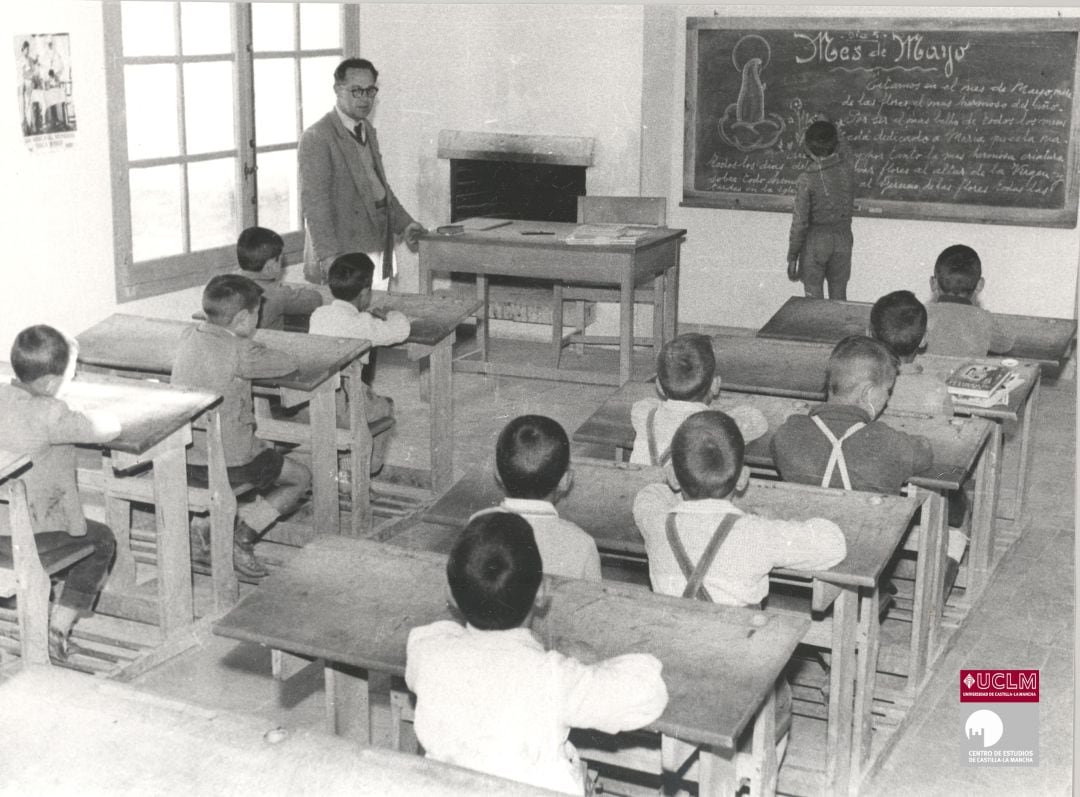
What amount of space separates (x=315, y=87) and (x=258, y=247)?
257 centimetres

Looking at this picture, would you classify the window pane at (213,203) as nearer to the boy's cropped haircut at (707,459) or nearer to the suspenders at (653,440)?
the suspenders at (653,440)

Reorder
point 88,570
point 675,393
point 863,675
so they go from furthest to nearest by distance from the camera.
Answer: point 88,570
point 675,393
point 863,675

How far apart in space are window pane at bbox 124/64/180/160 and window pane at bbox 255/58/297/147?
606mm

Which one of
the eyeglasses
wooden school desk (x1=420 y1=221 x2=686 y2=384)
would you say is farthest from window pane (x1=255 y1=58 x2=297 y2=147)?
the eyeglasses

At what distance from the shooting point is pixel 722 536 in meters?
2.47

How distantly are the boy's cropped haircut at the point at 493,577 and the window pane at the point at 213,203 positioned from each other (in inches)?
174

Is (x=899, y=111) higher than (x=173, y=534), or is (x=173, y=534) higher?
(x=899, y=111)

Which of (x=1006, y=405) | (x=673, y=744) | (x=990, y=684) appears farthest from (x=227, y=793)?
(x=1006, y=405)

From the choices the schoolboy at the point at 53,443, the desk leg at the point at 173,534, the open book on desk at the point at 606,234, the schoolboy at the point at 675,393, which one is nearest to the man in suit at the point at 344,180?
the open book on desk at the point at 606,234

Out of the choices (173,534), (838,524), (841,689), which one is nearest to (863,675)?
(841,689)

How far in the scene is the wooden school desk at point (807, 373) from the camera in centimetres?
392

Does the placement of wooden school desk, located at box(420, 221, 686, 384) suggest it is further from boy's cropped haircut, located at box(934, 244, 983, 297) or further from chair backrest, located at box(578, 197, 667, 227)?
boy's cropped haircut, located at box(934, 244, 983, 297)

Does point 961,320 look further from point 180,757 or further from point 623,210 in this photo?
point 180,757

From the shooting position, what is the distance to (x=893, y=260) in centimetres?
691
